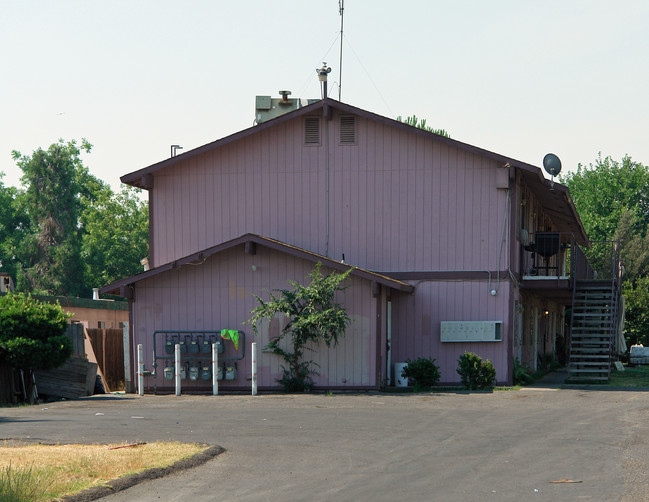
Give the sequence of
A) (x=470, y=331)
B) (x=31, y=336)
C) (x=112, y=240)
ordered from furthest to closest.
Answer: (x=112, y=240) < (x=470, y=331) < (x=31, y=336)

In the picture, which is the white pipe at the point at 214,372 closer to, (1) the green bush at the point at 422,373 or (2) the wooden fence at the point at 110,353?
(2) the wooden fence at the point at 110,353

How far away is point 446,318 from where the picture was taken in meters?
25.1

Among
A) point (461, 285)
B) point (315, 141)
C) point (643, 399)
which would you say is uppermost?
Result: point (315, 141)

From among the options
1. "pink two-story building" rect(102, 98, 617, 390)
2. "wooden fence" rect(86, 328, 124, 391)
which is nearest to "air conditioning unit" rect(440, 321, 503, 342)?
"pink two-story building" rect(102, 98, 617, 390)

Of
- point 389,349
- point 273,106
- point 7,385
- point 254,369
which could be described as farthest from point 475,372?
point 273,106

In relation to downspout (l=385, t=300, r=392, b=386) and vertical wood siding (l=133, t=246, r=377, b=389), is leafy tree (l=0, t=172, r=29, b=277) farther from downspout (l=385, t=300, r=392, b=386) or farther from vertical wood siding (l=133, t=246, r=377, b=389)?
downspout (l=385, t=300, r=392, b=386)

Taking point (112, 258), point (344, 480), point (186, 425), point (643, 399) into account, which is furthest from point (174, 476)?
point (112, 258)

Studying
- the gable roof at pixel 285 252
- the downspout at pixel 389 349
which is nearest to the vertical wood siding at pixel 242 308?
the gable roof at pixel 285 252

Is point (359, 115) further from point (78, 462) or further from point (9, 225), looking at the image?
point (9, 225)

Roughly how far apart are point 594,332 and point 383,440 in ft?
57.3

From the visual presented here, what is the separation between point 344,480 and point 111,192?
61116mm

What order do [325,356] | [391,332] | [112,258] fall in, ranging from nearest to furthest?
[325,356] < [391,332] < [112,258]

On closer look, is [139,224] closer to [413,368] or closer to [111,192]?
A: [111,192]

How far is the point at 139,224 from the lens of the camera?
69000mm
